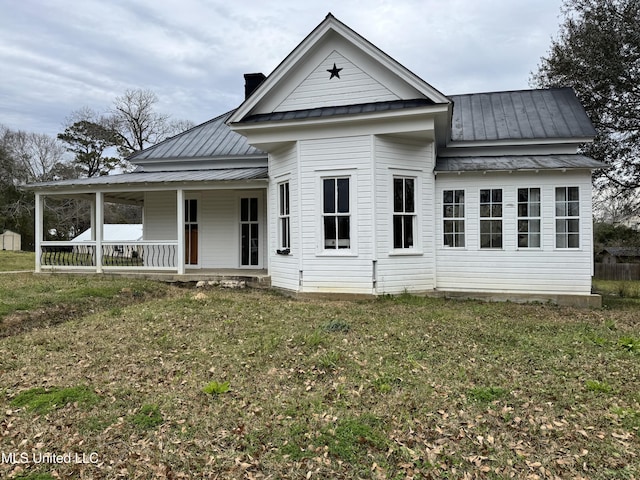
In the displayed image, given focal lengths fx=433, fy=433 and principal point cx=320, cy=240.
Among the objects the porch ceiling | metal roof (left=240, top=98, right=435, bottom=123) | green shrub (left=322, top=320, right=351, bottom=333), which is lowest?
green shrub (left=322, top=320, right=351, bottom=333)

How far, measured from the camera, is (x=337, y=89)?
36.2 feet

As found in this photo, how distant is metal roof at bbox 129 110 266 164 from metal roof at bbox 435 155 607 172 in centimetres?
652

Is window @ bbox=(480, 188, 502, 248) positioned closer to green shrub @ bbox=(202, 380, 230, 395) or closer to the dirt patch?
→ green shrub @ bbox=(202, 380, 230, 395)

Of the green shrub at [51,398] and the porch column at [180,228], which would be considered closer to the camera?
the green shrub at [51,398]

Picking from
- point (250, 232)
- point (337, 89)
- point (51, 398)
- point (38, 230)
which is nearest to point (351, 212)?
point (337, 89)

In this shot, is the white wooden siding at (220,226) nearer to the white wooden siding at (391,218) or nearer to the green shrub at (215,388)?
the white wooden siding at (391,218)

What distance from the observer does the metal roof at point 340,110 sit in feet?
33.5

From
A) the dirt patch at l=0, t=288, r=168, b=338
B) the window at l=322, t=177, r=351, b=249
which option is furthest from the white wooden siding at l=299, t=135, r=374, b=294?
the dirt patch at l=0, t=288, r=168, b=338

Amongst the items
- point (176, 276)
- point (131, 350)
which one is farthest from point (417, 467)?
point (176, 276)

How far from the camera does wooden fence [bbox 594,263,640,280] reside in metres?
21.6

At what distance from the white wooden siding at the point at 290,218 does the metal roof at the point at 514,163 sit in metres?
3.82

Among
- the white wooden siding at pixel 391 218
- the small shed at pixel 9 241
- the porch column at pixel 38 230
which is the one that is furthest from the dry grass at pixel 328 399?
the small shed at pixel 9 241

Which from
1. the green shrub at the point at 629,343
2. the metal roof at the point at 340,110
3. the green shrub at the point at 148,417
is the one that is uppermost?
the metal roof at the point at 340,110

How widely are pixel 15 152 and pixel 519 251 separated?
51698 millimetres
